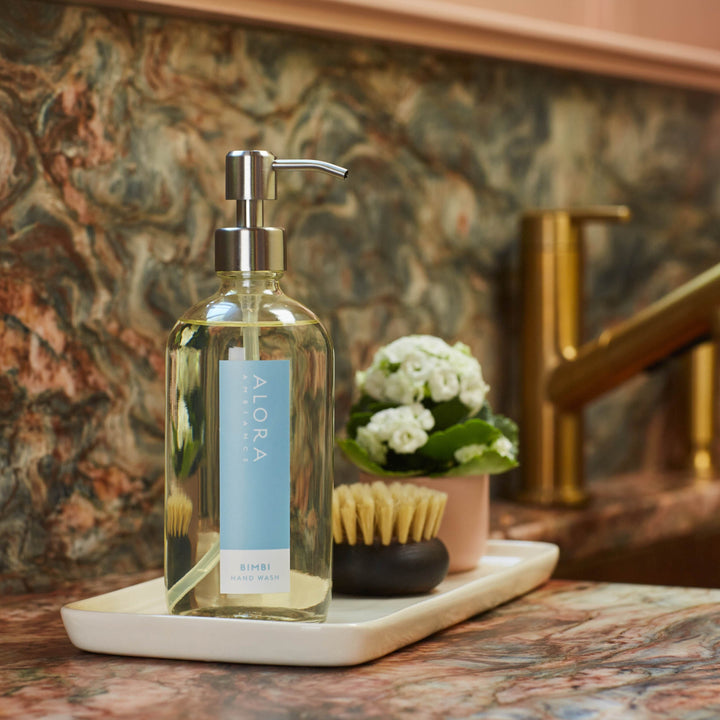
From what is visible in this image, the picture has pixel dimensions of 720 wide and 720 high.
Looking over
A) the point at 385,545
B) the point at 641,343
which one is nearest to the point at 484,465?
the point at 385,545

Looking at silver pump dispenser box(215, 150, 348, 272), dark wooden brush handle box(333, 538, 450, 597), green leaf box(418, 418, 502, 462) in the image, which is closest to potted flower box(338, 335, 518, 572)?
green leaf box(418, 418, 502, 462)

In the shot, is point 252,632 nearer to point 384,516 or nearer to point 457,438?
point 384,516

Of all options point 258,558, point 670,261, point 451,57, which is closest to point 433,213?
point 451,57

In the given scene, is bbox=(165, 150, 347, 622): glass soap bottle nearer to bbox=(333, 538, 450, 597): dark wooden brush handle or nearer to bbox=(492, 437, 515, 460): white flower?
bbox=(333, 538, 450, 597): dark wooden brush handle

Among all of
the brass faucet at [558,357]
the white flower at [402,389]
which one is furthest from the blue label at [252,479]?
the brass faucet at [558,357]

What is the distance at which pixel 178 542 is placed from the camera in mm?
675

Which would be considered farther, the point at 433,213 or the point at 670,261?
the point at 670,261

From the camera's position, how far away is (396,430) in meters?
0.85

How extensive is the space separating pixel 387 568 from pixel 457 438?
143 millimetres

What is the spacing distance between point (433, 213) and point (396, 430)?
1.22 ft

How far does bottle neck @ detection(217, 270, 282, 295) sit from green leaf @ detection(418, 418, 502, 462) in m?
0.21

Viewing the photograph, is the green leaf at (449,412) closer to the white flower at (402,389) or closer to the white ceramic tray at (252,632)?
the white flower at (402,389)

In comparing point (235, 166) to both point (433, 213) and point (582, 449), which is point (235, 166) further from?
point (582, 449)

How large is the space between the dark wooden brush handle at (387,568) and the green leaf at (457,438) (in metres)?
0.11
